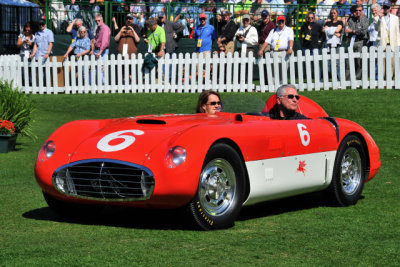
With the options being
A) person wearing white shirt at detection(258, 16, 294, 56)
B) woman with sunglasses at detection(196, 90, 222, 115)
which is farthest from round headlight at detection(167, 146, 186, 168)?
person wearing white shirt at detection(258, 16, 294, 56)

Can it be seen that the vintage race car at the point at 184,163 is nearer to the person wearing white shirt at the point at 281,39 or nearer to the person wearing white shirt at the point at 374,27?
the person wearing white shirt at the point at 281,39

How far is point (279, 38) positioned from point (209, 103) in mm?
11980

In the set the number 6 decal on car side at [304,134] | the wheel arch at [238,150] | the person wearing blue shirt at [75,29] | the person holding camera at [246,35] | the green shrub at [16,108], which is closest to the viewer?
the wheel arch at [238,150]

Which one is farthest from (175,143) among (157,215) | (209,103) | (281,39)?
(281,39)

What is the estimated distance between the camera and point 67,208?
755 cm

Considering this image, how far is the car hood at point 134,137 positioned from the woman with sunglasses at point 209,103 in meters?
0.94

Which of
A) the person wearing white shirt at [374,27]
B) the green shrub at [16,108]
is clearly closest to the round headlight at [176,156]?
the green shrub at [16,108]

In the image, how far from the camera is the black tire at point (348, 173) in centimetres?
842

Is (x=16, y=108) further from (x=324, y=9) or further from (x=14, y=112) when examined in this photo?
(x=324, y=9)

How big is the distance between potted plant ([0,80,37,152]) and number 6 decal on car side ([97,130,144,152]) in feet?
20.6

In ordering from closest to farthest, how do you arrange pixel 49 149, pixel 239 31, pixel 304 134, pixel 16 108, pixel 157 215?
pixel 49 149, pixel 157 215, pixel 304 134, pixel 16 108, pixel 239 31

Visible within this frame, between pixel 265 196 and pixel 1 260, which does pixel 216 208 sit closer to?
pixel 265 196

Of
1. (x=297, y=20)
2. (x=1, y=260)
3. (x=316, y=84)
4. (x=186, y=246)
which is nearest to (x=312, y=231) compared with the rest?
(x=186, y=246)

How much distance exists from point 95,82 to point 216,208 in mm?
15447
